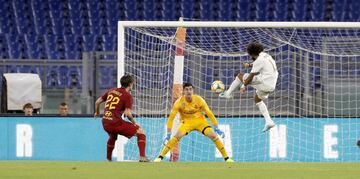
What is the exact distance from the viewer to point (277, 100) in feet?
59.0

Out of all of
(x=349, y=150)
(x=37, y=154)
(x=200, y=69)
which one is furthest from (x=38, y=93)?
(x=349, y=150)

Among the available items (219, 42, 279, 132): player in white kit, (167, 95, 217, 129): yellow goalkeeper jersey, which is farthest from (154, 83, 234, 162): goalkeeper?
(219, 42, 279, 132): player in white kit

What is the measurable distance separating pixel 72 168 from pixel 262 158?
7513mm

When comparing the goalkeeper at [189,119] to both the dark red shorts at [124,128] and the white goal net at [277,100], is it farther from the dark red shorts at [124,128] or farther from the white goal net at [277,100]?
the white goal net at [277,100]

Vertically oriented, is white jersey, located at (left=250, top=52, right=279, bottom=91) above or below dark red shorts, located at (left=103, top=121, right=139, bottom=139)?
above

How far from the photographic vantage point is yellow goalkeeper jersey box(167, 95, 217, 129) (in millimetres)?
15867

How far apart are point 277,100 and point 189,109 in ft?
8.64

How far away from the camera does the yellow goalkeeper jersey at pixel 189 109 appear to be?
15867mm

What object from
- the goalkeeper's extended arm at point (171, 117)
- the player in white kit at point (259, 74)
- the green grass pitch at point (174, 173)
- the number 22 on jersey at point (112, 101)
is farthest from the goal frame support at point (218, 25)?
the green grass pitch at point (174, 173)

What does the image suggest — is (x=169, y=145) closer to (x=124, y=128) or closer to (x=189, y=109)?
(x=189, y=109)

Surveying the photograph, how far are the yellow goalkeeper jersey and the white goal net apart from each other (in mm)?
1599

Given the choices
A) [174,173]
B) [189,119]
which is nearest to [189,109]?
[189,119]

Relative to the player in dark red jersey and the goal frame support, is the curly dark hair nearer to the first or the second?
the player in dark red jersey

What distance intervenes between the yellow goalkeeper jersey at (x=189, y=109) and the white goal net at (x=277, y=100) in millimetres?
1599
